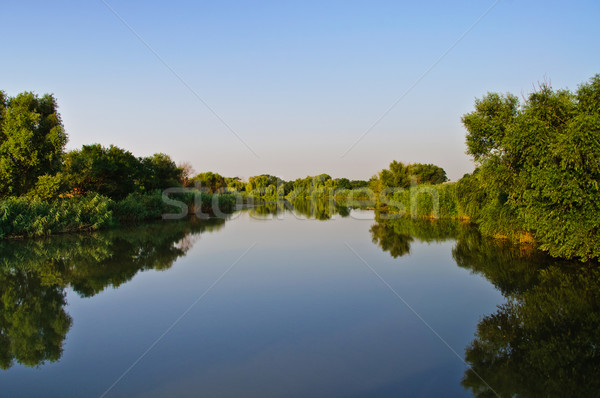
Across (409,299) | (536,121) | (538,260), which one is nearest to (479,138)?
(536,121)

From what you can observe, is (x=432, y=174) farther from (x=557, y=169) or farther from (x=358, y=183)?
(x=557, y=169)

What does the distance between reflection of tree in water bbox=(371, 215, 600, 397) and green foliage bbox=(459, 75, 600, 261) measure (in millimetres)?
939

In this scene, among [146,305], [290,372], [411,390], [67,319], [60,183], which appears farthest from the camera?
[60,183]

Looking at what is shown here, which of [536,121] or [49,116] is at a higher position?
[49,116]

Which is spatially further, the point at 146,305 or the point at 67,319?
the point at 146,305

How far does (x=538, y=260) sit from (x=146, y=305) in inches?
405

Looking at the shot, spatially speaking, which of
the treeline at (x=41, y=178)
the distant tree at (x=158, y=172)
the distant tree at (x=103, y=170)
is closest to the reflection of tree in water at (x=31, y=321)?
the treeline at (x=41, y=178)

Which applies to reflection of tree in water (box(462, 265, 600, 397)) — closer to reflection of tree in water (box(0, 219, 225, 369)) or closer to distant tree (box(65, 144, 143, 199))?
reflection of tree in water (box(0, 219, 225, 369))

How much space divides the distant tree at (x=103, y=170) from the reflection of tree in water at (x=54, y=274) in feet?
27.5

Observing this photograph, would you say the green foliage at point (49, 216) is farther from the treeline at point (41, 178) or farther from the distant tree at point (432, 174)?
the distant tree at point (432, 174)

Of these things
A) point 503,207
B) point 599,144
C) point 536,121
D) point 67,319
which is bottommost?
point 67,319

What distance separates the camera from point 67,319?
6004 millimetres

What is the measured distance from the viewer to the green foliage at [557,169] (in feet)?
28.9

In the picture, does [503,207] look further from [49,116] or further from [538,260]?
[49,116]
